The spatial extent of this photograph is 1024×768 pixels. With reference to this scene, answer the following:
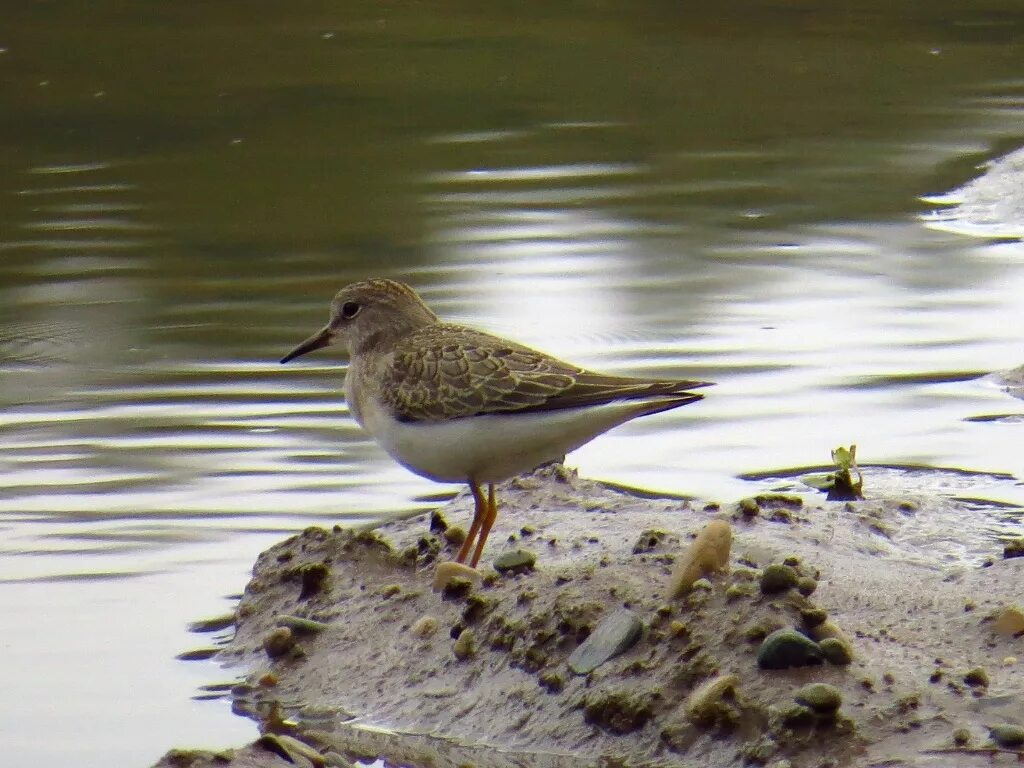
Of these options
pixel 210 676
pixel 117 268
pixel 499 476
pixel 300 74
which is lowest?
pixel 210 676

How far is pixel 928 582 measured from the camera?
5273 millimetres

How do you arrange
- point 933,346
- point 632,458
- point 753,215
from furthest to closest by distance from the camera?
point 753,215 < point 933,346 < point 632,458

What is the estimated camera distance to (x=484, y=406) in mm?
5605

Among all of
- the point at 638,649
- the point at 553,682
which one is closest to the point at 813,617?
the point at 638,649

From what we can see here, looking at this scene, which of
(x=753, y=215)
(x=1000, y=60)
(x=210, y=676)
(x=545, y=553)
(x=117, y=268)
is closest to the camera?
(x=210, y=676)

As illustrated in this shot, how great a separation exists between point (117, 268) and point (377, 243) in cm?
145

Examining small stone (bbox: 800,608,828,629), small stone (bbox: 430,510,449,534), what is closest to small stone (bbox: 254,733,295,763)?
small stone (bbox: 800,608,828,629)

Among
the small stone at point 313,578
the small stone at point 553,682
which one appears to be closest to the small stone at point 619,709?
the small stone at point 553,682

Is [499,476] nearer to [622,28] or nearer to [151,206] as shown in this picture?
[151,206]

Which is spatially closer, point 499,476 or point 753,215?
point 499,476

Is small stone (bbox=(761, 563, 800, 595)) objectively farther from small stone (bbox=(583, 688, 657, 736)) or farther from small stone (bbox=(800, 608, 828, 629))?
small stone (bbox=(583, 688, 657, 736))

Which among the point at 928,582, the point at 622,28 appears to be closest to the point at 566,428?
the point at 928,582

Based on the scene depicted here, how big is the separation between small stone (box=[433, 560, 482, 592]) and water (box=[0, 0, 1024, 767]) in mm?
702

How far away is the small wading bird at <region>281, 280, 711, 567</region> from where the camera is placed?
5.50 meters
